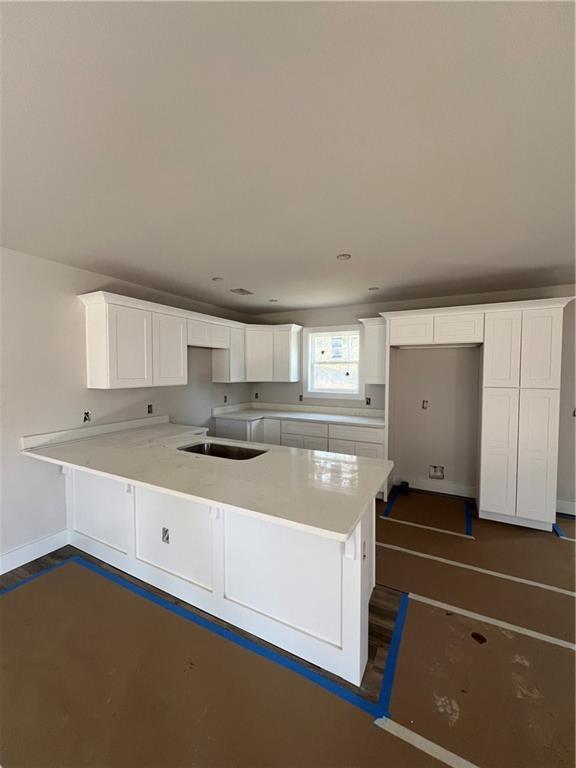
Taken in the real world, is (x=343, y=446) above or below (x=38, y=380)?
below

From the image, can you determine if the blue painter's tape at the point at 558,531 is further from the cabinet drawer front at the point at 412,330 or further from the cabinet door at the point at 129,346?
the cabinet door at the point at 129,346

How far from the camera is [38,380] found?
2682mm

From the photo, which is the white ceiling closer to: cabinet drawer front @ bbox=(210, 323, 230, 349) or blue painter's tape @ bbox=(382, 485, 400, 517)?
cabinet drawer front @ bbox=(210, 323, 230, 349)

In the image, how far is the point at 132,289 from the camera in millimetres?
3480

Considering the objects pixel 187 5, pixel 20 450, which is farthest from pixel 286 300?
pixel 187 5

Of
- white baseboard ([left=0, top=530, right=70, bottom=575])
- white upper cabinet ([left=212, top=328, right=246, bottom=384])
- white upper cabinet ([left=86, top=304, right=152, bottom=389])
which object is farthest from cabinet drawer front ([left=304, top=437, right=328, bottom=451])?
white baseboard ([left=0, top=530, right=70, bottom=575])

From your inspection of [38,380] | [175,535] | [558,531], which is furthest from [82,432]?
[558,531]

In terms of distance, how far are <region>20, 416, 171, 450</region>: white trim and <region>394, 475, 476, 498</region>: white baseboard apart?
3.27 meters

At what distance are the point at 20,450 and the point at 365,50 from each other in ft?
10.8

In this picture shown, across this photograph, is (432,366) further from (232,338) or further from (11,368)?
(11,368)

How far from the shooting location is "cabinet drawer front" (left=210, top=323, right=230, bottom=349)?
404 cm

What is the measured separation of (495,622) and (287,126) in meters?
2.93

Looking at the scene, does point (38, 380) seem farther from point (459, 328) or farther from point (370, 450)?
point (459, 328)

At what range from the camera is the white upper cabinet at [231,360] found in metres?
4.43
